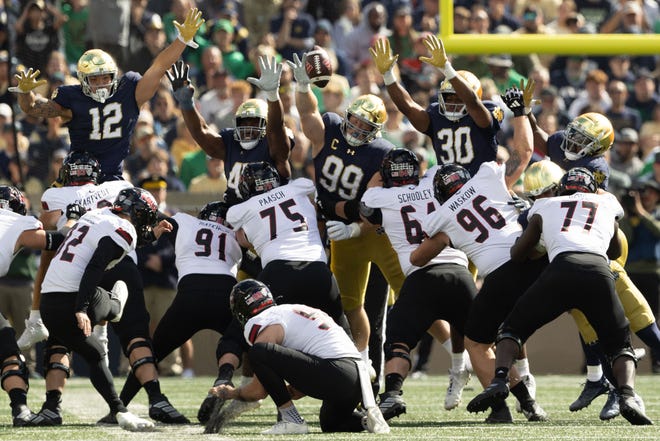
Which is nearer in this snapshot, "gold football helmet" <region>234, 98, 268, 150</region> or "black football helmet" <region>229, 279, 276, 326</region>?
"black football helmet" <region>229, 279, 276, 326</region>

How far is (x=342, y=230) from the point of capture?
8.67 metres

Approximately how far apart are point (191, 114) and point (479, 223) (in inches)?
81.9

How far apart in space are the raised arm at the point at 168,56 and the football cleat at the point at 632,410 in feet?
Result: 11.6

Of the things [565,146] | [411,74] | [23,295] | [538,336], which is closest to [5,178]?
[23,295]

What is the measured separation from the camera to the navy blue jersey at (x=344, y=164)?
8930 mm

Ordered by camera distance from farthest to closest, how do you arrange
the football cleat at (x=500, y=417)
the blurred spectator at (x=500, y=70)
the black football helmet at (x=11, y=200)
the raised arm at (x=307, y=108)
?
the blurred spectator at (x=500, y=70)
the raised arm at (x=307, y=108)
the black football helmet at (x=11, y=200)
the football cleat at (x=500, y=417)

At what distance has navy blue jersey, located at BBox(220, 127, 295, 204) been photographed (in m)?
8.82

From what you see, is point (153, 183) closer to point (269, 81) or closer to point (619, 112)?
point (269, 81)

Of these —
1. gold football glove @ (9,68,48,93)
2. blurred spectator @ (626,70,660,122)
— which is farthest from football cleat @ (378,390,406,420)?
blurred spectator @ (626,70,660,122)

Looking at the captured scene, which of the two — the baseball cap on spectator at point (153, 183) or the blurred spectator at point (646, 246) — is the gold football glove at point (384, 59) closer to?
the baseball cap on spectator at point (153, 183)

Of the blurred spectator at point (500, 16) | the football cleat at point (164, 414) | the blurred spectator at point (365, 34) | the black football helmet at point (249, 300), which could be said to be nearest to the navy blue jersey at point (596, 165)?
the black football helmet at point (249, 300)

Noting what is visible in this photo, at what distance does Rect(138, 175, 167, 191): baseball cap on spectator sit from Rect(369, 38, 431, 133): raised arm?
9.93 feet

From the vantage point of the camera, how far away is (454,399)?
27.6ft

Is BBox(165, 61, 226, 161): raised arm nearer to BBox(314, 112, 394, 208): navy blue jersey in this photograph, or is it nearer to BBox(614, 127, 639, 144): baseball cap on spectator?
BBox(314, 112, 394, 208): navy blue jersey
